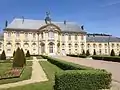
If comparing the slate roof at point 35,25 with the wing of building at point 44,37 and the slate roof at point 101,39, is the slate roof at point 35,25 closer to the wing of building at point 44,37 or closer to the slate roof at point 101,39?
the wing of building at point 44,37

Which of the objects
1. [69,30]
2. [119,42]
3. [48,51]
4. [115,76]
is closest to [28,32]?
[48,51]

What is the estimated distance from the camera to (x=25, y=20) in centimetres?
6262

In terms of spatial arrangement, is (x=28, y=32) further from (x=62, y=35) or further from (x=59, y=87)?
(x=59, y=87)

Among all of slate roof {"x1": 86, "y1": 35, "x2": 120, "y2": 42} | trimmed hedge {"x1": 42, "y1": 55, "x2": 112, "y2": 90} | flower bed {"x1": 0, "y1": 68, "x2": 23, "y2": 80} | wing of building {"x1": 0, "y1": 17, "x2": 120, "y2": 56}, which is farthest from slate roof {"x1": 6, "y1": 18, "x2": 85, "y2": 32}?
trimmed hedge {"x1": 42, "y1": 55, "x2": 112, "y2": 90}

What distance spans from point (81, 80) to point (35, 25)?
2137 inches

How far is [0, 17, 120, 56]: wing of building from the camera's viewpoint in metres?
58.7

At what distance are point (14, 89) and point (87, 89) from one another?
3.54 m

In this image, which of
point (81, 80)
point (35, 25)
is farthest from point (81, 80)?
point (35, 25)

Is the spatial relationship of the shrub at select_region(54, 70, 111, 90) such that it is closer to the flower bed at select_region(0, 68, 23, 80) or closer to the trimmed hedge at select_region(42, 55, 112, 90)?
the trimmed hedge at select_region(42, 55, 112, 90)

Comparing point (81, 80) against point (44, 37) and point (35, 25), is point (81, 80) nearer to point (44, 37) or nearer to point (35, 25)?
point (44, 37)

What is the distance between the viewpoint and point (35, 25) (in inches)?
2441

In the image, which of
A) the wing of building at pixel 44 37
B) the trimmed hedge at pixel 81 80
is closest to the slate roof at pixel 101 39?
the wing of building at pixel 44 37

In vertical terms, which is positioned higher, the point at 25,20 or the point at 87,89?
the point at 25,20

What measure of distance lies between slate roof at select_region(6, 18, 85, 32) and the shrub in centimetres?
5228
